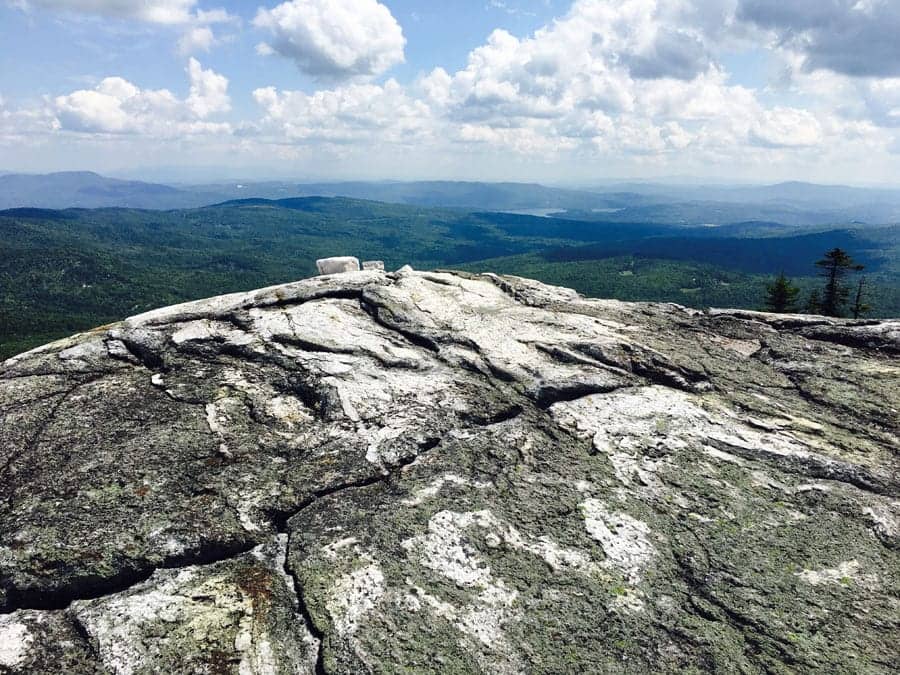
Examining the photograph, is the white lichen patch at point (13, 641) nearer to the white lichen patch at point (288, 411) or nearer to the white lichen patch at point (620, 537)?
the white lichen patch at point (288, 411)

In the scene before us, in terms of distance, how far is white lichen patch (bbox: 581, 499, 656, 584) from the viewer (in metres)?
10.2

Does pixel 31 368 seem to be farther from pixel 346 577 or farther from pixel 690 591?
pixel 690 591

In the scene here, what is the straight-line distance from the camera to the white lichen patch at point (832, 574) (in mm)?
9959

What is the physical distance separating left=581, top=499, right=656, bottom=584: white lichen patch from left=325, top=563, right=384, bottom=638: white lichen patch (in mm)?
4675

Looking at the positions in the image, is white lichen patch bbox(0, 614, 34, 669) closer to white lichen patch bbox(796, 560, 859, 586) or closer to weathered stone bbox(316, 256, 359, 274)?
white lichen patch bbox(796, 560, 859, 586)

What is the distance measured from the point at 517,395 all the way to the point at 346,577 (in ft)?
23.5

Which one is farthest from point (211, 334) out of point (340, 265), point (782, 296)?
point (782, 296)

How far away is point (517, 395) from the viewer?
14.7 metres

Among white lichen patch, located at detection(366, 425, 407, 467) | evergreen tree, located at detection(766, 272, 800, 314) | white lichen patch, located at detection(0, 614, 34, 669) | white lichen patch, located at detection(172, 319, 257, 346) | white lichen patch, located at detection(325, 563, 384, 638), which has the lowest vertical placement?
evergreen tree, located at detection(766, 272, 800, 314)

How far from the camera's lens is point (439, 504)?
11.2 meters

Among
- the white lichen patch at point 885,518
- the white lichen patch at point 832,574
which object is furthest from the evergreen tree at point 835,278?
the white lichen patch at point 832,574

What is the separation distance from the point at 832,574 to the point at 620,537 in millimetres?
4142

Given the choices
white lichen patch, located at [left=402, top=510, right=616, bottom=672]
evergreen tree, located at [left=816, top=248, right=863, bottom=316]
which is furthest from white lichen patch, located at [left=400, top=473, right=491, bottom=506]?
evergreen tree, located at [left=816, top=248, right=863, bottom=316]

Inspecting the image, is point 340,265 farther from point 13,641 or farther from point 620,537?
point 13,641
